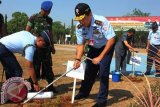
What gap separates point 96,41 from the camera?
247 inches

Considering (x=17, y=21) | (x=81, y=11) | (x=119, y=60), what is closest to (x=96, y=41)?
(x=81, y=11)

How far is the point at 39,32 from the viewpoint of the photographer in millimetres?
7020

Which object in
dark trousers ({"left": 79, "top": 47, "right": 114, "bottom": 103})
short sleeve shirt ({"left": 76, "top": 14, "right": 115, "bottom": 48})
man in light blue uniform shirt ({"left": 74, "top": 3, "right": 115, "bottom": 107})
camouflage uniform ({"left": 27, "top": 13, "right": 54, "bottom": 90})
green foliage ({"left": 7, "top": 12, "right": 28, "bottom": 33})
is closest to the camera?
man in light blue uniform shirt ({"left": 74, "top": 3, "right": 115, "bottom": 107})

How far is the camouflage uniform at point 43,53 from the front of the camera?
7.53m

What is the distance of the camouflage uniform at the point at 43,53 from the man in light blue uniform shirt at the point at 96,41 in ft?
3.48

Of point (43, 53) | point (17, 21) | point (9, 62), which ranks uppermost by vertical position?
point (17, 21)

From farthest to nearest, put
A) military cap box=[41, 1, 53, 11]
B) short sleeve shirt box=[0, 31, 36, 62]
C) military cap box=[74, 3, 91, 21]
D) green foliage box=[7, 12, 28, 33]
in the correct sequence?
green foliage box=[7, 12, 28, 33], military cap box=[41, 1, 53, 11], short sleeve shirt box=[0, 31, 36, 62], military cap box=[74, 3, 91, 21]

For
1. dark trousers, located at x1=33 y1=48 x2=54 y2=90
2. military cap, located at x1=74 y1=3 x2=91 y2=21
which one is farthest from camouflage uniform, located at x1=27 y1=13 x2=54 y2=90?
military cap, located at x1=74 y1=3 x2=91 y2=21

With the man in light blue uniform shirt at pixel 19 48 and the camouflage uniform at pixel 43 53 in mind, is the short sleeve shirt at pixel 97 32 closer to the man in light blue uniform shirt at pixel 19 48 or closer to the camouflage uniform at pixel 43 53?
the man in light blue uniform shirt at pixel 19 48

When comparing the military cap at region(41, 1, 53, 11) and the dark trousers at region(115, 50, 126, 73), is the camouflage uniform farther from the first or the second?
the dark trousers at region(115, 50, 126, 73)

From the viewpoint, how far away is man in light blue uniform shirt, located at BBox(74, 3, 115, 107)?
574 cm

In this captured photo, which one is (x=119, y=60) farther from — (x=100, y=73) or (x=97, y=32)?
(x=97, y=32)

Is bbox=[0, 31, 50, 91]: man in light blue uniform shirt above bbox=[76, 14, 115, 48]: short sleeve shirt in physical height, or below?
below

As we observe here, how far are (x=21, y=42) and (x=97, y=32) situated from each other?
4.45 feet
